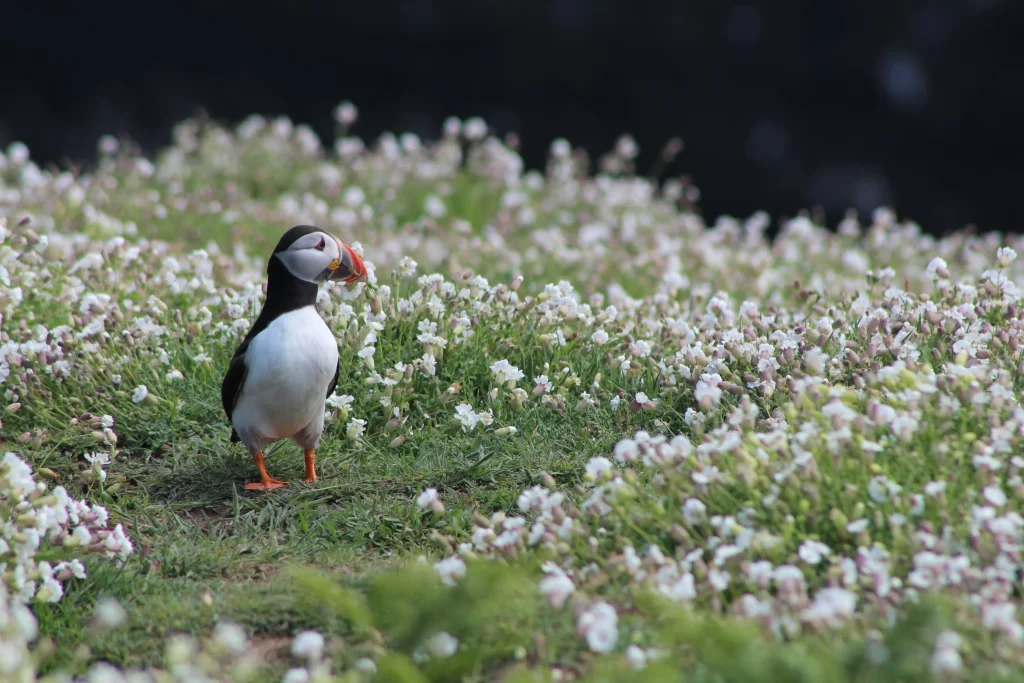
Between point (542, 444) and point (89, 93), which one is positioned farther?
point (89, 93)

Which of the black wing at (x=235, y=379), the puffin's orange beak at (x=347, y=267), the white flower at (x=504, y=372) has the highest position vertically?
the puffin's orange beak at (x=347, y=267)

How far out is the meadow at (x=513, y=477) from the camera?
3316 mm

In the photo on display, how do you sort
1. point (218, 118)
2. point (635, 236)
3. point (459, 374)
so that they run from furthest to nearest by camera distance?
point (218, 118) → point (635, 236) → point (459, 374)

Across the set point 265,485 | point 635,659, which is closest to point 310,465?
point 265,485

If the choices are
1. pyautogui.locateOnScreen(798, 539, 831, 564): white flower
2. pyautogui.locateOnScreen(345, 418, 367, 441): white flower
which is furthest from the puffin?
pyautogui.locateOnScreen(798, 539, 831, 564): white flower

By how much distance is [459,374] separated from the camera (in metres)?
5.75

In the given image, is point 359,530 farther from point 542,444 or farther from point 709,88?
point 709,88

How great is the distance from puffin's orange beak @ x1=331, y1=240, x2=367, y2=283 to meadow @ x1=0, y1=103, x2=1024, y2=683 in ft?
2.38

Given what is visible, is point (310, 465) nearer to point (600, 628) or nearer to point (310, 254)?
point (310, 254)

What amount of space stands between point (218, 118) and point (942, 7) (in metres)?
9.42

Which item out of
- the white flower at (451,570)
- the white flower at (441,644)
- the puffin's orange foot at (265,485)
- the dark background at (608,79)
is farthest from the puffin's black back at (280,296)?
the dark background at (608,79)

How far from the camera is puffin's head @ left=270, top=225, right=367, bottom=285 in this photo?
15.7 feet

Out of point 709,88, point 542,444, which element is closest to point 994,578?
point 542,444

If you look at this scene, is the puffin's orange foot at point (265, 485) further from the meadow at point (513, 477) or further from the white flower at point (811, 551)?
the white flower at point (811, 551)
